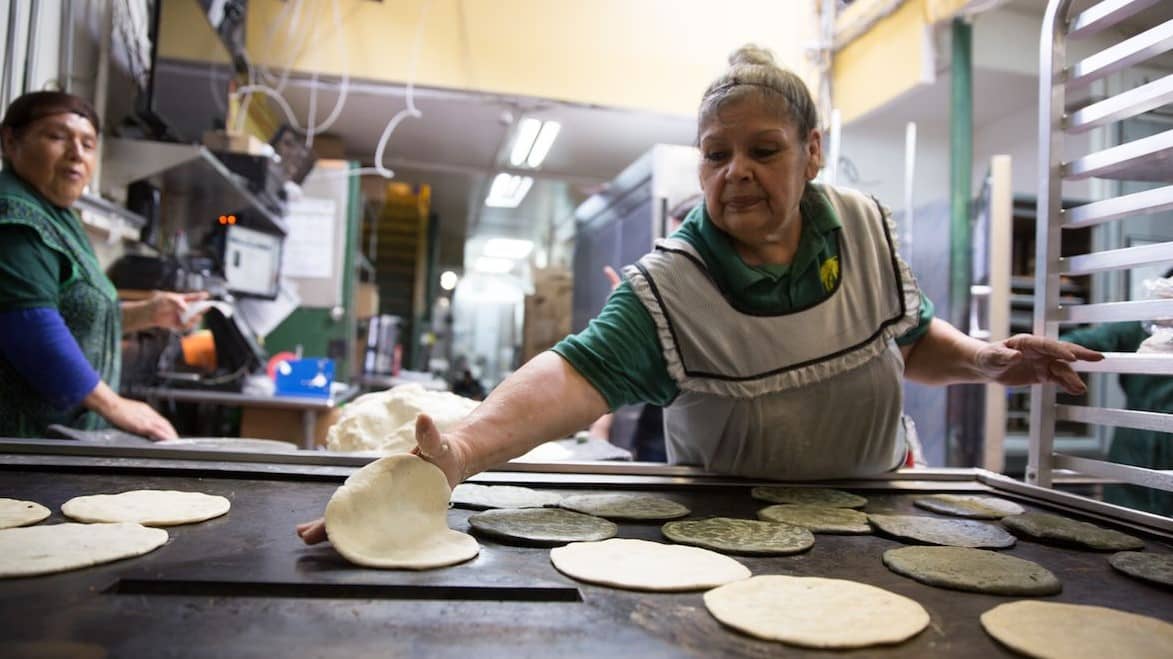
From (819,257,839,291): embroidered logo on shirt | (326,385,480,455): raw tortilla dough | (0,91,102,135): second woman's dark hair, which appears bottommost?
(326,385,480,455): raw tortilla dough

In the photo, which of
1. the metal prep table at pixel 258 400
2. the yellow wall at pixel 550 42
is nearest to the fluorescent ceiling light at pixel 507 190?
the yellow wall at pixel 550 42

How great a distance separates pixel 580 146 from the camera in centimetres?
556

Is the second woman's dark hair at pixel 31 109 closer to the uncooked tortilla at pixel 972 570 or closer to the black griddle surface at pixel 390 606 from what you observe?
the black griddle surface at pixel 390 606

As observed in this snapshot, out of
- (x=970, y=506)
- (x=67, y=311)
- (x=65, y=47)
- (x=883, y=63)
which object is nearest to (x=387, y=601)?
(x=970, y=506)

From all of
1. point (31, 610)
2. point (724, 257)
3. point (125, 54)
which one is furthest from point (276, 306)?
point (31, 610)

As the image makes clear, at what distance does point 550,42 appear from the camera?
181 inches

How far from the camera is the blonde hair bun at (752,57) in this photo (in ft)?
4.99

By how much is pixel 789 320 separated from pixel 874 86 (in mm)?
3722

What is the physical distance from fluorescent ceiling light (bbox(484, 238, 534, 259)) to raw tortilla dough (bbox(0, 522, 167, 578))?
35.3ft

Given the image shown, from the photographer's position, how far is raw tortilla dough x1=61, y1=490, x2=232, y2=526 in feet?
3.47

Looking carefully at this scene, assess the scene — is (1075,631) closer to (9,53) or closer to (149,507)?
(149,507)

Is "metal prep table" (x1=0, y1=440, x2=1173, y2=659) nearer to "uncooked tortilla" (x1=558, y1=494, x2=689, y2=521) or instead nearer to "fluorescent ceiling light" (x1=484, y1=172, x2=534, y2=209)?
"uncooked tortilla" (x1=558, y1=494, x2=689, y2=521)

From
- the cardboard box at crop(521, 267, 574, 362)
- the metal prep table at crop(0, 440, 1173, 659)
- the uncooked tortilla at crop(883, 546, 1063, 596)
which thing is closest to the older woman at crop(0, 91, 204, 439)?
the metal prep table at crop(0, 440, 1173, 659)

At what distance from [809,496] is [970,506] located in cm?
31
